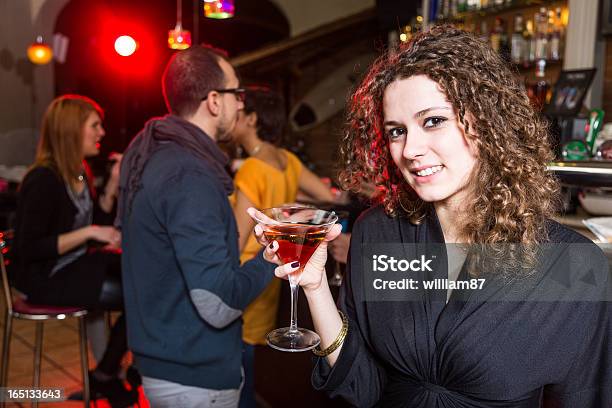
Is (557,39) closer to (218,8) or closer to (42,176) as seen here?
(218,8)

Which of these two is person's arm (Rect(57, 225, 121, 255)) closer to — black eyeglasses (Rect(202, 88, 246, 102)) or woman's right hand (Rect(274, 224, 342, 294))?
black eyeglasses (Rect(202, 88, 246, 102))

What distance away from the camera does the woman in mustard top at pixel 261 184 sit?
2.38 m

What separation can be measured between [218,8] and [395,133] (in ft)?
6.42

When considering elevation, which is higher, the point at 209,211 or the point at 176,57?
the point at 176,57

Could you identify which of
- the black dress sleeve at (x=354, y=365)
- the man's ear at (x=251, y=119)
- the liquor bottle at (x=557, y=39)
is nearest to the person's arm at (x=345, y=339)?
the black dress sleeve at (x=354, y=365)

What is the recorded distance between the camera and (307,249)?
3.79 ft

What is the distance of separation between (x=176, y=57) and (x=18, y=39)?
2.08 metres

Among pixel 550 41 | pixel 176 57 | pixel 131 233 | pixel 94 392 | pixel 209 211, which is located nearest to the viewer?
pixel 209 211

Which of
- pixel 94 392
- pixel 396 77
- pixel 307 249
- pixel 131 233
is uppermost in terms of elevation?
pixel 396 77

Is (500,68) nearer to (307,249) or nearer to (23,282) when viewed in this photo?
(307,249)

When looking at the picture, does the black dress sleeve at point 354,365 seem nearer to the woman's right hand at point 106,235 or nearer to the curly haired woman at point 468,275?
the curly haired woman at point 468,275

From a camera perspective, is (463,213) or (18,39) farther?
(18,39)

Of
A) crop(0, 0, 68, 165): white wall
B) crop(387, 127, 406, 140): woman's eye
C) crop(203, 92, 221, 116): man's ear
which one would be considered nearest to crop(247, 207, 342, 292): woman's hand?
crop(387, 127, 406, 140): woman's eye

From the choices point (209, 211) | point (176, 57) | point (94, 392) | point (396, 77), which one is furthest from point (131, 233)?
point (94, 392)
